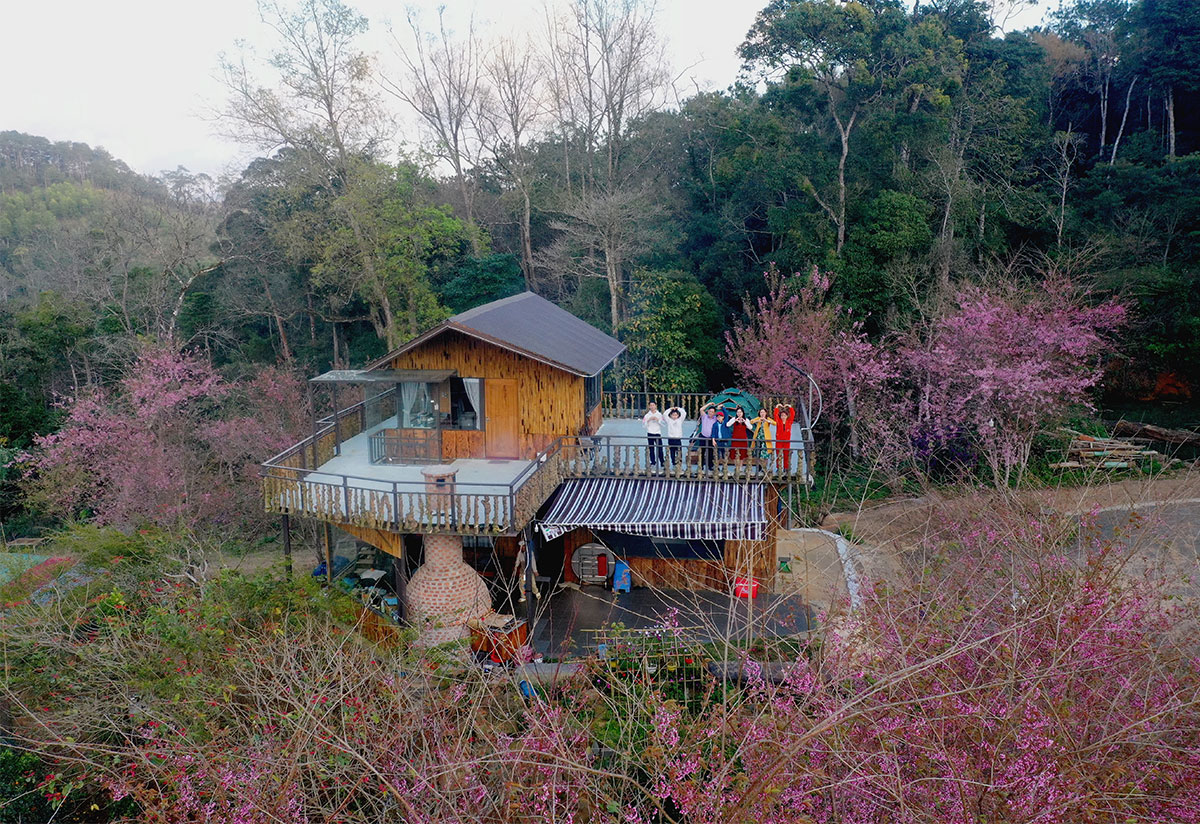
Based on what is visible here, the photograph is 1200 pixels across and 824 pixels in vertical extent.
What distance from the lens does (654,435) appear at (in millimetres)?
14820

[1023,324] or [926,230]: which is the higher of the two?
[926,230]

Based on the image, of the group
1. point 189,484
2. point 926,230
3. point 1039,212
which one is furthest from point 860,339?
point 189,484

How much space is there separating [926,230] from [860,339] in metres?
4.44

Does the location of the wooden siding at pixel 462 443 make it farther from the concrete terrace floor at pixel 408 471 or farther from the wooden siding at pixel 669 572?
the wooden siding at pixel 669 572

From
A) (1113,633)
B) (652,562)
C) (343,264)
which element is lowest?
→ (652,562)

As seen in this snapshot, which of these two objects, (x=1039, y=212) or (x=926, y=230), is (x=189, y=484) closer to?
(x=926, y=230)

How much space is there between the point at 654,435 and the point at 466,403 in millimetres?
3864

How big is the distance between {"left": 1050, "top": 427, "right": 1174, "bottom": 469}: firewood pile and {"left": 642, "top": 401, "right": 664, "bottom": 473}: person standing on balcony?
12.0 meters

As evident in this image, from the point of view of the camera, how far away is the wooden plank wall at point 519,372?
15.2m

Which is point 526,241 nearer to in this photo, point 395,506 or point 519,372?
point 519,372

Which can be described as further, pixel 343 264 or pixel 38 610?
pixel 343 264

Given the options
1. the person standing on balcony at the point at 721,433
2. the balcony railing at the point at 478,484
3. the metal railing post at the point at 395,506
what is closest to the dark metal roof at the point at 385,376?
the balcony railing at the point at 478,484

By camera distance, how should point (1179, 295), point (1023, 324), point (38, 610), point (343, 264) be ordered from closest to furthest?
1. point (38, 610)
2. point (1023, 324)
3. point (1179, 295)
4. point (343, 264)

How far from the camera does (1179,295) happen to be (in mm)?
23750
